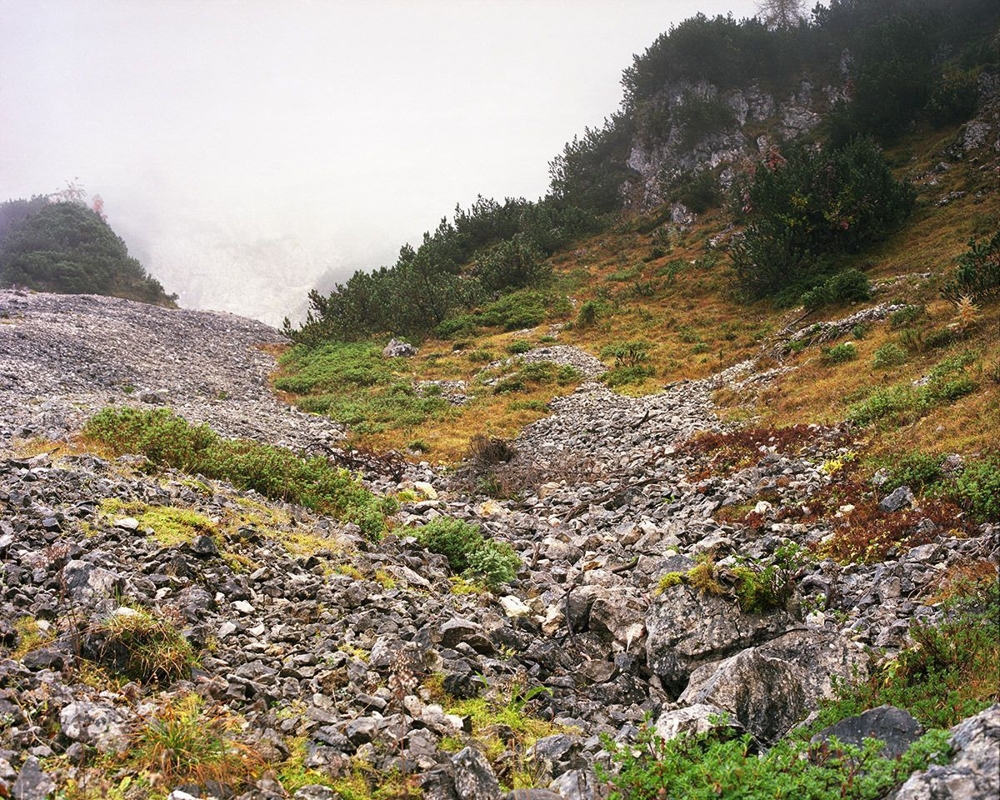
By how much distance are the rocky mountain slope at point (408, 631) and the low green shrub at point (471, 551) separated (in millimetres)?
291

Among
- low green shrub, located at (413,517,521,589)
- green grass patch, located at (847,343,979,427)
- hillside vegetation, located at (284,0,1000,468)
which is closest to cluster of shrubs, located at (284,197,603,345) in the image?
hillside vegetation, located at (284,0,1000,468)

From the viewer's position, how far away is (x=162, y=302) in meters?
58.9

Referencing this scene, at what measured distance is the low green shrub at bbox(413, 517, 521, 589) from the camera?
8.13 metres

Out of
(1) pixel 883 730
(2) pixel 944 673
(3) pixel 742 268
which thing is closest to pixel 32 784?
(1) pixel 883 730

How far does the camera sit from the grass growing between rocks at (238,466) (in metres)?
9.88

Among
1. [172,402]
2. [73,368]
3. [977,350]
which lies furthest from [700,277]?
[73,368]

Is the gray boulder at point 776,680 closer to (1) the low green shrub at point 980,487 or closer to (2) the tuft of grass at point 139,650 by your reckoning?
(1) the low green shrub at point 980,487

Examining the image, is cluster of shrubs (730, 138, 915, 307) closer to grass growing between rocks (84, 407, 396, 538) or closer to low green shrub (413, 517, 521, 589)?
low green shrub (413, 517, 521, 589)

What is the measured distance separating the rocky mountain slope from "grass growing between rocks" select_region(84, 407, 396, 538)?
0.51 metres

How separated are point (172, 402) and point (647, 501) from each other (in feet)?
50.7

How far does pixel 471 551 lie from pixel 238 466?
4557 mm

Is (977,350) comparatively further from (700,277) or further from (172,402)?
(700,277)

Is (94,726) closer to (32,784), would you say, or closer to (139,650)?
(32,784)

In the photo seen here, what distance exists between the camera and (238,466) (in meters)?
10.2
